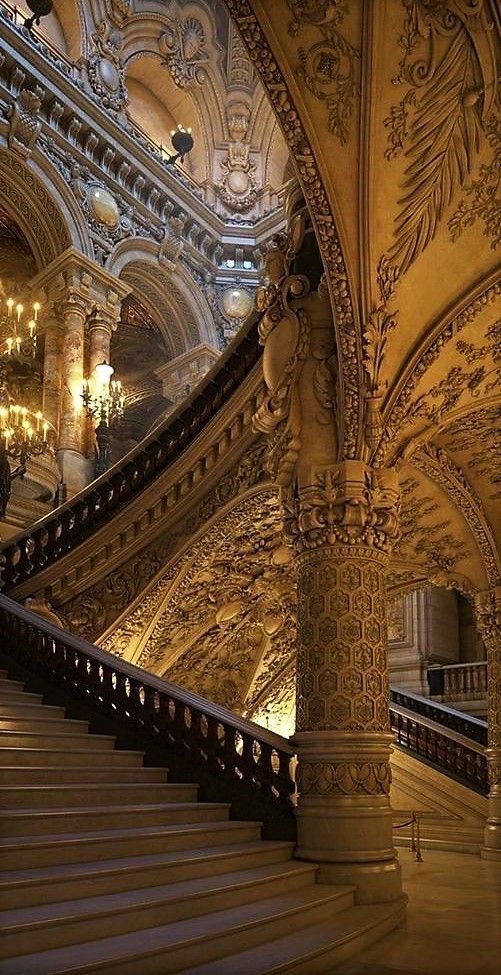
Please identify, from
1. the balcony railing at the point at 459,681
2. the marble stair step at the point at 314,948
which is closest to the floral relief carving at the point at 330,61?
the marble stair step at the point at 314,948

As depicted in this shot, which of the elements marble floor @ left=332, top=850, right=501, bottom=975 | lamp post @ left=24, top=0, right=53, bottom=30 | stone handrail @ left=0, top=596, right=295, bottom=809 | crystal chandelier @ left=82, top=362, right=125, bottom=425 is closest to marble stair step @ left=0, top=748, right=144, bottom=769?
stone handrail @ left=0, top=596, right=295, bottom=809

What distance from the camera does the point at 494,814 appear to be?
8984 millimetres

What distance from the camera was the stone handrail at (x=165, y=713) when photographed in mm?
6000

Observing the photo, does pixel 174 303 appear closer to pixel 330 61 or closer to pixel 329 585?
pixel 329 585

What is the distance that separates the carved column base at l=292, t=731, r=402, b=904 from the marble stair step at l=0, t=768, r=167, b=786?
1.06 meters

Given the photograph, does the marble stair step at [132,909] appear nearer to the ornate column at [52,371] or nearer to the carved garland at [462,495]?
the carved garland at [462,495]

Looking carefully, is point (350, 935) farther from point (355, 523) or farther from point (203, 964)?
point (355, 523)

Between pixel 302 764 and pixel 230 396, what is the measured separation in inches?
136

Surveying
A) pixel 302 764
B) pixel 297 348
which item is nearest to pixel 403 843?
pixel 302 764

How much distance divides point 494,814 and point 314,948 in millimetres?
5602

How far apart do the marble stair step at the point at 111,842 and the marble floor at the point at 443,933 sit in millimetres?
1170

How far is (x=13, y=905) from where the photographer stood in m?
3.67

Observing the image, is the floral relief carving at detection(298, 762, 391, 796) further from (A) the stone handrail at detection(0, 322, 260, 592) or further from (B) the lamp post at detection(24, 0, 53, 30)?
(B) the lamp post at detection(24, 0, 53, 30)

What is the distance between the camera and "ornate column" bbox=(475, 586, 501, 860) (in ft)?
29.0
